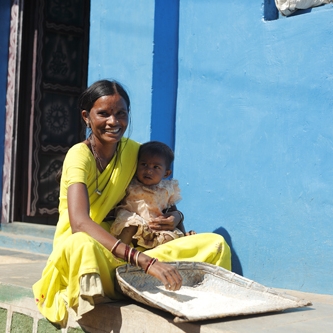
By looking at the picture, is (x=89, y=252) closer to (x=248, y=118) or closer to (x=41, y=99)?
(x=248, y=118)

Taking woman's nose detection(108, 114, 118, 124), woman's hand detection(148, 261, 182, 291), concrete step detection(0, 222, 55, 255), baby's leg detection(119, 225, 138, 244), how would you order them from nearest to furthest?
woman's hand detection(148, 261, 182, 291), woman's nose detection(108, 114, 118, 124), baby's leg detection(119, 225, 138, 244), concrete step detection(0, 222, 55, 255)

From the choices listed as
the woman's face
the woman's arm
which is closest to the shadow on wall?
the woman's face

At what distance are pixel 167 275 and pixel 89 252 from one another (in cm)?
36

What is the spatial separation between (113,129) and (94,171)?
0.24 m

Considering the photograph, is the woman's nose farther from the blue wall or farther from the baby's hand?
the blue wall

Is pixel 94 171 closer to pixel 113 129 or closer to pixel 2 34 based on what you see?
pixel 113 129

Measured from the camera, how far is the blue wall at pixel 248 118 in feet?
11.9

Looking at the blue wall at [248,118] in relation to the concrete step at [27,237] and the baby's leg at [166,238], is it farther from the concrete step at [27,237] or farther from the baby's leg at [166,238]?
the concrete step at [27,237]

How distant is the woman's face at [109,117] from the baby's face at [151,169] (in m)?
0.22

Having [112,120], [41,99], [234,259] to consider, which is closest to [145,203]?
[112,120]

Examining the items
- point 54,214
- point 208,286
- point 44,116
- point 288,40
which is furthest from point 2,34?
point 208,286

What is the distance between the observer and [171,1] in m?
4.44

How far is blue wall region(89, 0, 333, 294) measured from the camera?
3.62 metres

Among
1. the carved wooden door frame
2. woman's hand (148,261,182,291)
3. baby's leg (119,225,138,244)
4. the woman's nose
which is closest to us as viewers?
woman's hand (148,261,182,291)
